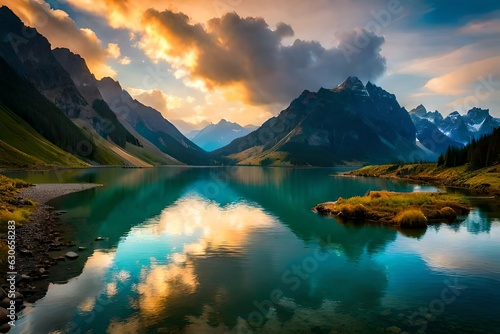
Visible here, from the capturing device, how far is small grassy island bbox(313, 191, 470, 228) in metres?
57.8

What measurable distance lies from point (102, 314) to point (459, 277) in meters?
31.8

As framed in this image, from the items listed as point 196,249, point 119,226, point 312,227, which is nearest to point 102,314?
point 196,249

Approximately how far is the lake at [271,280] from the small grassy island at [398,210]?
147 inches

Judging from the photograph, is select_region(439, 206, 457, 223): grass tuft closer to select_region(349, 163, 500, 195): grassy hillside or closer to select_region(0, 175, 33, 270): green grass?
select_region(349, 163, 500, 195): grassy hillside

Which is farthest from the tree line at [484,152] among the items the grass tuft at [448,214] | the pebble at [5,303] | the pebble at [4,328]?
the pebble at [4,328]

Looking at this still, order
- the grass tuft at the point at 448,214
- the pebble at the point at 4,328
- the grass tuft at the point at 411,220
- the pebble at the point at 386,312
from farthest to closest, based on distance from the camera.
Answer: the grass tuft at the point at 448,214
the grass tuft at the point at 411,220
the pebble at the point at 386,312
the pebble at the point at 4,328

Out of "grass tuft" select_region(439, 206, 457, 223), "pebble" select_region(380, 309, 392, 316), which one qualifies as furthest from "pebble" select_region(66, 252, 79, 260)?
"grass tuft" select_region(439, 206, 457, 223)

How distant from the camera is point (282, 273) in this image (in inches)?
1308

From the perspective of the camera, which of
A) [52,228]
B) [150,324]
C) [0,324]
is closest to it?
[0,324]

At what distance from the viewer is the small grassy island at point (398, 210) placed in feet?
190

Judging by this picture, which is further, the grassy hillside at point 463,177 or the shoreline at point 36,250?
the grassy hillside at point 463,177

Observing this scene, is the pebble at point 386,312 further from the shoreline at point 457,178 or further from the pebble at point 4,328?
the shoreline at point 457,178

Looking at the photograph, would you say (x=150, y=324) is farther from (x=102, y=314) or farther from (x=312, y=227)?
(x=312, y=227)

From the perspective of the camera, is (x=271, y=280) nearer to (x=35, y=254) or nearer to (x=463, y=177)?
(x=35, y=254)
